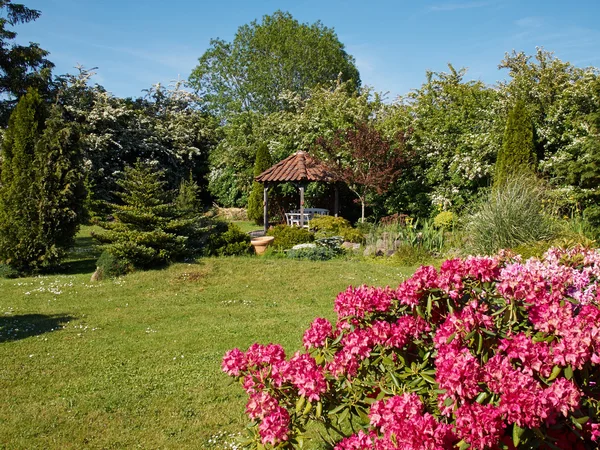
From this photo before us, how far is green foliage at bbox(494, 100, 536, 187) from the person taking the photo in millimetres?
12359

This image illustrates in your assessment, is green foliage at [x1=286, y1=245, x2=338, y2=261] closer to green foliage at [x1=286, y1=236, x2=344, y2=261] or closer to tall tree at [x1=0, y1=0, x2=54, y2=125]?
green foliage at [x1=286, y1=236, x2=344, y2=261]

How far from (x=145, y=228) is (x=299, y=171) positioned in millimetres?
6299

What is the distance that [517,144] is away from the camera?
489 inches

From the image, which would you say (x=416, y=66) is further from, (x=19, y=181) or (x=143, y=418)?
(x=143, y=418)

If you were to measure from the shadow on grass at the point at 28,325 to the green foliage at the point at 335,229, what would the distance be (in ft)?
24.1

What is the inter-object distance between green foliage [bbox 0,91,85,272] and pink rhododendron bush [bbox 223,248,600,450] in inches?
346

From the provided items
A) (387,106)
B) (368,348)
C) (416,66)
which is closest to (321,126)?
(387,106)

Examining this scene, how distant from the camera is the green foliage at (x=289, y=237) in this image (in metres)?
12.0

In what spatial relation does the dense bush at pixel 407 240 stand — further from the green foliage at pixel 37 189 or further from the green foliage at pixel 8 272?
the green foliage at pixel 8 272

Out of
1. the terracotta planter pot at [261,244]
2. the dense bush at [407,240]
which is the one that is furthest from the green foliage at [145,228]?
the dense bush at [407,240]

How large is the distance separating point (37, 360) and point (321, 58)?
29798 mm

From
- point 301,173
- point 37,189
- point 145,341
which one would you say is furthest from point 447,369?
point 301,173

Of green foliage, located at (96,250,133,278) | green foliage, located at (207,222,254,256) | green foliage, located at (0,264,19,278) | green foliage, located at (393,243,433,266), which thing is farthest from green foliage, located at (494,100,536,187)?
green foliage, located at (0,264,19,278)

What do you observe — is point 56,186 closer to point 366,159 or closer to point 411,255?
point 411,255
